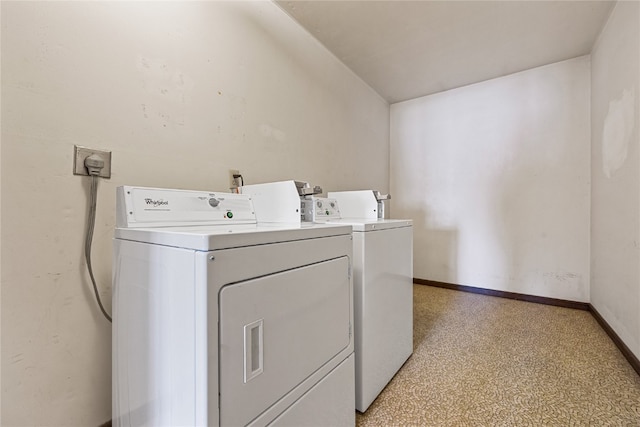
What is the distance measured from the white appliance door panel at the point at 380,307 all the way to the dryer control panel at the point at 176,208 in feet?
1.96

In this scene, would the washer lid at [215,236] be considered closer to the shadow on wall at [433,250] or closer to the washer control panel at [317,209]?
the washer control panel at [317,209]

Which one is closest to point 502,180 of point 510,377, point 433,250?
point 433,250

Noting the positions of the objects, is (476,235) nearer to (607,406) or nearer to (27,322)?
(607,406)

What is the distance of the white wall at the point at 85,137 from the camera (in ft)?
3.30

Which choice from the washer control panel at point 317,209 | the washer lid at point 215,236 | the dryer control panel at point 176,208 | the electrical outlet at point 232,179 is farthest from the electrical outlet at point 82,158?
the washer control panel at point 317,209

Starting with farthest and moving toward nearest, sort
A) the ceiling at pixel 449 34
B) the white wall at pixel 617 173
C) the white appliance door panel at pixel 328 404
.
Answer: the ceiling at pixel 449 34 → the white wall at pixel 617 173 → the white appliance door panel at pixel 328 404

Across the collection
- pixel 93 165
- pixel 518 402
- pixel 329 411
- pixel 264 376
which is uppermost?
pixel 93 165

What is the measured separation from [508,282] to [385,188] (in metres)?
1.74

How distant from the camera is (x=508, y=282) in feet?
10.1

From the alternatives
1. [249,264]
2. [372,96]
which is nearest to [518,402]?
[249,264]

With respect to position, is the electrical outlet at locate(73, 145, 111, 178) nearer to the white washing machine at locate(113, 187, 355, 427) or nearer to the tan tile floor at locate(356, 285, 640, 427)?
the white washing machine at locate(113, 187, 355, 427)

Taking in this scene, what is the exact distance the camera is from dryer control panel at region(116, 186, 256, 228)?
105cm

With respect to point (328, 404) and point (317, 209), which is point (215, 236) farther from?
point (317, 209)

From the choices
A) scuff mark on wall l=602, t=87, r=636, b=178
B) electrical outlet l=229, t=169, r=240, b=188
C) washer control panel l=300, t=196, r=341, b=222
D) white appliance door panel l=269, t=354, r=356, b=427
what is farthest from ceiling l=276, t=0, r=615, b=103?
white appliance door panel l=269, t=354, r=356, b=427
